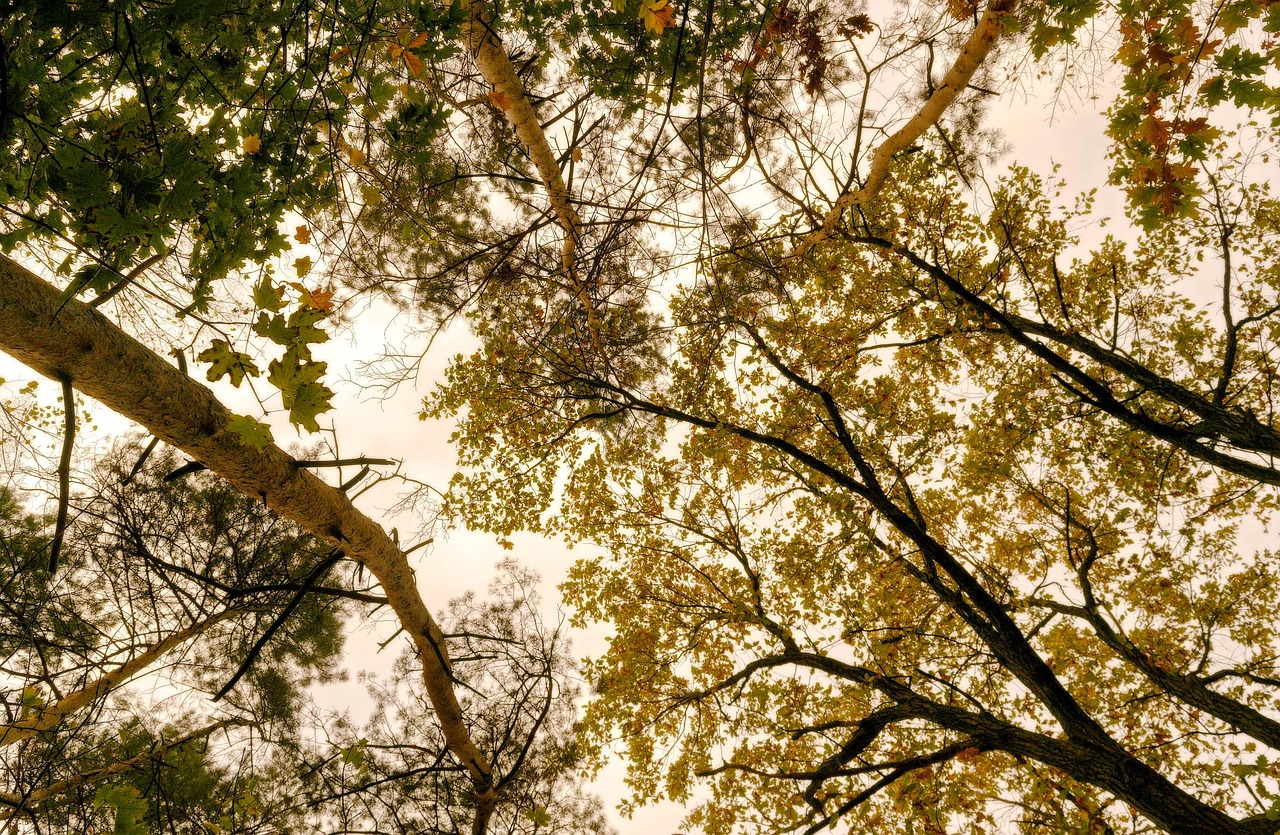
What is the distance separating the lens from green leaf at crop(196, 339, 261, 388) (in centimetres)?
152

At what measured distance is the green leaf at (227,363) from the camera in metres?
1.52

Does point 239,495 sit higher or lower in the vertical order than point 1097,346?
lower

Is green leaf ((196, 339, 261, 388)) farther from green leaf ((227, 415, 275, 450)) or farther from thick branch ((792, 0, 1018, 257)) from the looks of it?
thick branch ((792, 0, 1018, 257))

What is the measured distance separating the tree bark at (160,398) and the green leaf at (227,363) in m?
0.82

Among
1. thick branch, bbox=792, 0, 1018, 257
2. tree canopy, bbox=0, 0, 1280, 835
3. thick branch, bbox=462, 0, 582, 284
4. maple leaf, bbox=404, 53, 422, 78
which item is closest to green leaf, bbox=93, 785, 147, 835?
tree canopy, bbox=0, 0, 1280, 835

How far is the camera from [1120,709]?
7723 mm

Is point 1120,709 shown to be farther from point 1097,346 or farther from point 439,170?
point 439,170

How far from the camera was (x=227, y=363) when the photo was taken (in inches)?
60.8

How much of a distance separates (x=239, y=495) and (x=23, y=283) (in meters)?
4.61

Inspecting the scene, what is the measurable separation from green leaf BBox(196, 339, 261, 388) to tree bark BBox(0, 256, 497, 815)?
32.4 inches

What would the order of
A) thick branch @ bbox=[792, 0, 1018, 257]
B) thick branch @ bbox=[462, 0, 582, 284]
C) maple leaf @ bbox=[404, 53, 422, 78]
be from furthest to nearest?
thick branch @ bbox=[792, 0, 1018, 257] < thick branch @ bbox=[462, 0, 582, 284] < maple leaf @ bbox=[404, 53, 422, 78]

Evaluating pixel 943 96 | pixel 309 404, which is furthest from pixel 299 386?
pixel 943 96

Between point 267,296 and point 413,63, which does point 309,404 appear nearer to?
point 267,296

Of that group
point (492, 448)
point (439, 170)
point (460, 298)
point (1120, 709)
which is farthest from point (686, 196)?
point (1120, 709)
